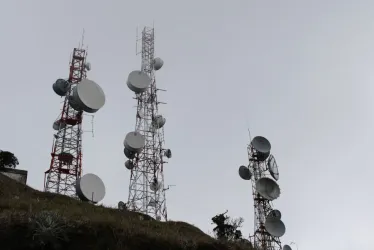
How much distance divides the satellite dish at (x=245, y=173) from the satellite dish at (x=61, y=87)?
48.1 feet

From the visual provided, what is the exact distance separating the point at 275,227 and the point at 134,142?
11215 millimetres

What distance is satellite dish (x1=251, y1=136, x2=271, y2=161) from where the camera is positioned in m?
34.0

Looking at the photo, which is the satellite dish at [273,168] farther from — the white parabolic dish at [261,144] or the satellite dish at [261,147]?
the white parabolic dish at [261,144]

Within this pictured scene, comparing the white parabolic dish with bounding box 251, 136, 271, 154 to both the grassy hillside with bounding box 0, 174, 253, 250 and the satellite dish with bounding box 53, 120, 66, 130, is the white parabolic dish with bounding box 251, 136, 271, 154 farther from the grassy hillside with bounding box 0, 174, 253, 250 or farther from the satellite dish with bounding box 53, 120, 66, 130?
the grassy hillside with bounding box 0, 174, 253, 250

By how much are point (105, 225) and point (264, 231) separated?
22533 mm

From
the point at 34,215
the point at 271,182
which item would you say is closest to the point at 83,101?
the point at 271,182

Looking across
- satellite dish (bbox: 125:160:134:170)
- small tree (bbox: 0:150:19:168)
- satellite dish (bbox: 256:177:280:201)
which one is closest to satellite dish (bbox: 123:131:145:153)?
satellite dish (bbox: 125:160:134:170)

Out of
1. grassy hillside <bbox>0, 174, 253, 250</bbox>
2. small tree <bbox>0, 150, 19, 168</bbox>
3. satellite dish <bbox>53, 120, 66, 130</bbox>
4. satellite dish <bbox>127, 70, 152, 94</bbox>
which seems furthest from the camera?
satellite dish <bbox>127, 70, 152, 94</bbox>

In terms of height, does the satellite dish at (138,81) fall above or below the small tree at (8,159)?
above

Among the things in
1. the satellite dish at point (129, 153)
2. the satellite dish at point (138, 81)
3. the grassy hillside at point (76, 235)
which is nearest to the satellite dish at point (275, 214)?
the satellite dish at point (129, 153)

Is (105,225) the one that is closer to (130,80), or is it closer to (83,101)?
(83,101)

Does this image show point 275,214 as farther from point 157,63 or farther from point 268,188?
point 157,63

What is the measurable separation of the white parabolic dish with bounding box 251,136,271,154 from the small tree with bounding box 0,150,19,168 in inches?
682

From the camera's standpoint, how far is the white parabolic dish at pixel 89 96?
2650 cm
